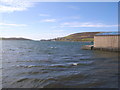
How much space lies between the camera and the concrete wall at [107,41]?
33.2m

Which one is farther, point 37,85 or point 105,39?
point 105,39

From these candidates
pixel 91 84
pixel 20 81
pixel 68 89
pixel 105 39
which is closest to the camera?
pixel 68 89

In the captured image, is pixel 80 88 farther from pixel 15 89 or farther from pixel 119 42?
pixel 119 42

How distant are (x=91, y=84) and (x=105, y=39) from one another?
2856cm

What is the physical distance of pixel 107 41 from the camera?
35.2m

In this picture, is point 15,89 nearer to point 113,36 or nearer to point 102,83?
point 102,83

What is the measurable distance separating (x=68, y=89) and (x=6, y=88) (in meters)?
4.21

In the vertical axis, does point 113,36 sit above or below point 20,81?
above

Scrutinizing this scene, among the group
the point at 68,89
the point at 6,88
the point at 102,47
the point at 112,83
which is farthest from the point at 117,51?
the point at 6,88

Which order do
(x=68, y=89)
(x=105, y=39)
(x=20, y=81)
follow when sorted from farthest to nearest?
(x=105, y=39), (x=20, y=81), (x=68, y=89)

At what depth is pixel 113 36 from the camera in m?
34.2

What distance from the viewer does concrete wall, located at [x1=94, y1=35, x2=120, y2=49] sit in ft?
109

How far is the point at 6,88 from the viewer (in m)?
9.04

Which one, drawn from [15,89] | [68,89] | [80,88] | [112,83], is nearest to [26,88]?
[15,89]
